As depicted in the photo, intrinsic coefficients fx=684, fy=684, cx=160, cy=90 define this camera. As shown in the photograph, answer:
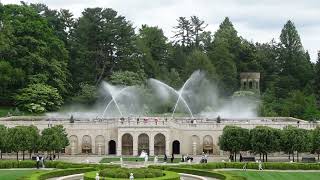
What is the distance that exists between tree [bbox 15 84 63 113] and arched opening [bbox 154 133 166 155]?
2380cm

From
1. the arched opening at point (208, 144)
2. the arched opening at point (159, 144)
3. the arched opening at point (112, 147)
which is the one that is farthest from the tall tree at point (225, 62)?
the arched opening at point (112, 147)

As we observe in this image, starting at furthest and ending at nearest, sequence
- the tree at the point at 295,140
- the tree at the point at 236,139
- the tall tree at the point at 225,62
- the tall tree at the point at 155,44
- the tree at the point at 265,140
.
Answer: the tall tree at the point at 155,44 → the tall tree at the point at 225,62 → the tree at the point at 236,139 → the tree at the point at 295,140 → the tree at the point at 265,140

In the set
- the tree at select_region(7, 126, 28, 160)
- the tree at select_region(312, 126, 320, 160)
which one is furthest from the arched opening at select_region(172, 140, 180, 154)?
the tree at select_region(7, 126, 28, 160)

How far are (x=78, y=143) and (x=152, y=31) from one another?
5274cm

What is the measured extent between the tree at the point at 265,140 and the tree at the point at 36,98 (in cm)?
3952

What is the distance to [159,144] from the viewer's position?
297 feet

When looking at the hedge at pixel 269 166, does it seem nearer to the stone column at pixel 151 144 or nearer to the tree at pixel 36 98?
the stone column at pixel 151 144

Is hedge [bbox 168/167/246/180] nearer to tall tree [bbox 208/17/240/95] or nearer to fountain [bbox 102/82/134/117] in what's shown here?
fountain [bbox 102/82/134/117]

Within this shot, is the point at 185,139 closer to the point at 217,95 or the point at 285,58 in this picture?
the point at 217,95

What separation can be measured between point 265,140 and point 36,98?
4208 centimetres

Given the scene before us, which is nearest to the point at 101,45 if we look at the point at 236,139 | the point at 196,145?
the point at 196,145

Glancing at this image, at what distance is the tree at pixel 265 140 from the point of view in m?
78.8

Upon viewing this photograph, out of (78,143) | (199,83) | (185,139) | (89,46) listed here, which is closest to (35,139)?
(78,143)

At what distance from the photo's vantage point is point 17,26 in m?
111
